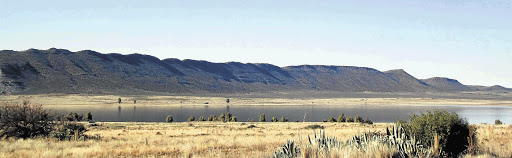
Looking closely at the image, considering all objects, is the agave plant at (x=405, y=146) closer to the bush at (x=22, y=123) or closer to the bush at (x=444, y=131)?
the bush at (x=444, y=131)

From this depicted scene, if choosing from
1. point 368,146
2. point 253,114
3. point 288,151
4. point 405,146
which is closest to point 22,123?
point 288,151

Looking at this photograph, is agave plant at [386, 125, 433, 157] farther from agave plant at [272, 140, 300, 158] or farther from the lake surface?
the lake surface

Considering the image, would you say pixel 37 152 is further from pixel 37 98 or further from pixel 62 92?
pixel 62 92

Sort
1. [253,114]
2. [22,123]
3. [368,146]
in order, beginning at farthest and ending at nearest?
[253,114], [22,123], [368,146]

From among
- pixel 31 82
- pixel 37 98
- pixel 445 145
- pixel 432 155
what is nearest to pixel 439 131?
pixel 445 145

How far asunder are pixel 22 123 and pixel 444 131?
1976cm

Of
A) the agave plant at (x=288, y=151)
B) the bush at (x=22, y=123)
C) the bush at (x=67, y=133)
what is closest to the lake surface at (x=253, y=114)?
the bush at (x=67, y=133)

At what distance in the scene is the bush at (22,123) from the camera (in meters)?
22.9

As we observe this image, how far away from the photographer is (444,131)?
44.3ft

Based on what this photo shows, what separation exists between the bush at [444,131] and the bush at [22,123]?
18.2 m

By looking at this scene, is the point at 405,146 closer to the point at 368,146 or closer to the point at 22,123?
the point at 368,146

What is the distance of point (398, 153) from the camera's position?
1091 centimetres

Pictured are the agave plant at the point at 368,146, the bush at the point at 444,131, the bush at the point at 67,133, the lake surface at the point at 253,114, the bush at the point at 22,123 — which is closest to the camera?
the agave plant at the point at 368,146

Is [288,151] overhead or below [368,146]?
below
